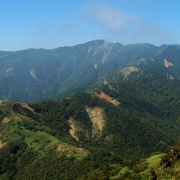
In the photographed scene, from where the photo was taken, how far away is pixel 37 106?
15988 centimetres

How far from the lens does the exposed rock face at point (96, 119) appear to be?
6247 inches

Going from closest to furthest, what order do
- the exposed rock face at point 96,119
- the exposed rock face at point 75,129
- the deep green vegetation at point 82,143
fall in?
the deep green vegetation at point 82,143 < the exposed rock face at point 75,129 < the exposed rock face at point 96,119

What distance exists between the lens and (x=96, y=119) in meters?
167

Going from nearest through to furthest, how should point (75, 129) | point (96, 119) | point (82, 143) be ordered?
Answer: point (82, 143)
point (75, 129)
point (96, 119)

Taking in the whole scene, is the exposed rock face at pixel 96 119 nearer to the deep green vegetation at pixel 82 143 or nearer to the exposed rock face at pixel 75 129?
the deep green vegetation at pixel 82 143

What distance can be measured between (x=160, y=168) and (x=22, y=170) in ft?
226

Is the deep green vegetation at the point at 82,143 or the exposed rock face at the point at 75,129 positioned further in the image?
the exposed rock face at the point at 75,129

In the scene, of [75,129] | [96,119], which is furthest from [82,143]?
[96,119]

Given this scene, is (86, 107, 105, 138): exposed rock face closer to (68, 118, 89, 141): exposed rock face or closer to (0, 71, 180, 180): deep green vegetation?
(0, 71, 180, 180): deep green vegetation

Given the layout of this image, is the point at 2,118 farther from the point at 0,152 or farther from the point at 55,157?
the point at 55,157

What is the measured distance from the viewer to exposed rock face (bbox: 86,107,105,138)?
521 feet

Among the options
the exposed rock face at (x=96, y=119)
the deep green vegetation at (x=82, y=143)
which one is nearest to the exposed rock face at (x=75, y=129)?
the deep green vegetation at (x=82, y=143)

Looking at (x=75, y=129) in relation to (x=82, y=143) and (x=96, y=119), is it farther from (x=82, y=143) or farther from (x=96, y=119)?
(x=82, y=143)

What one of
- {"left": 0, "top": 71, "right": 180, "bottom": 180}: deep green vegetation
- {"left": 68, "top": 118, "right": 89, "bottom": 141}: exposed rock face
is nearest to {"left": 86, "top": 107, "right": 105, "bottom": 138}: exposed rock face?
{"left": 0, "top": 71, "right": 180, "bottom": 180}: deep green vegetation
